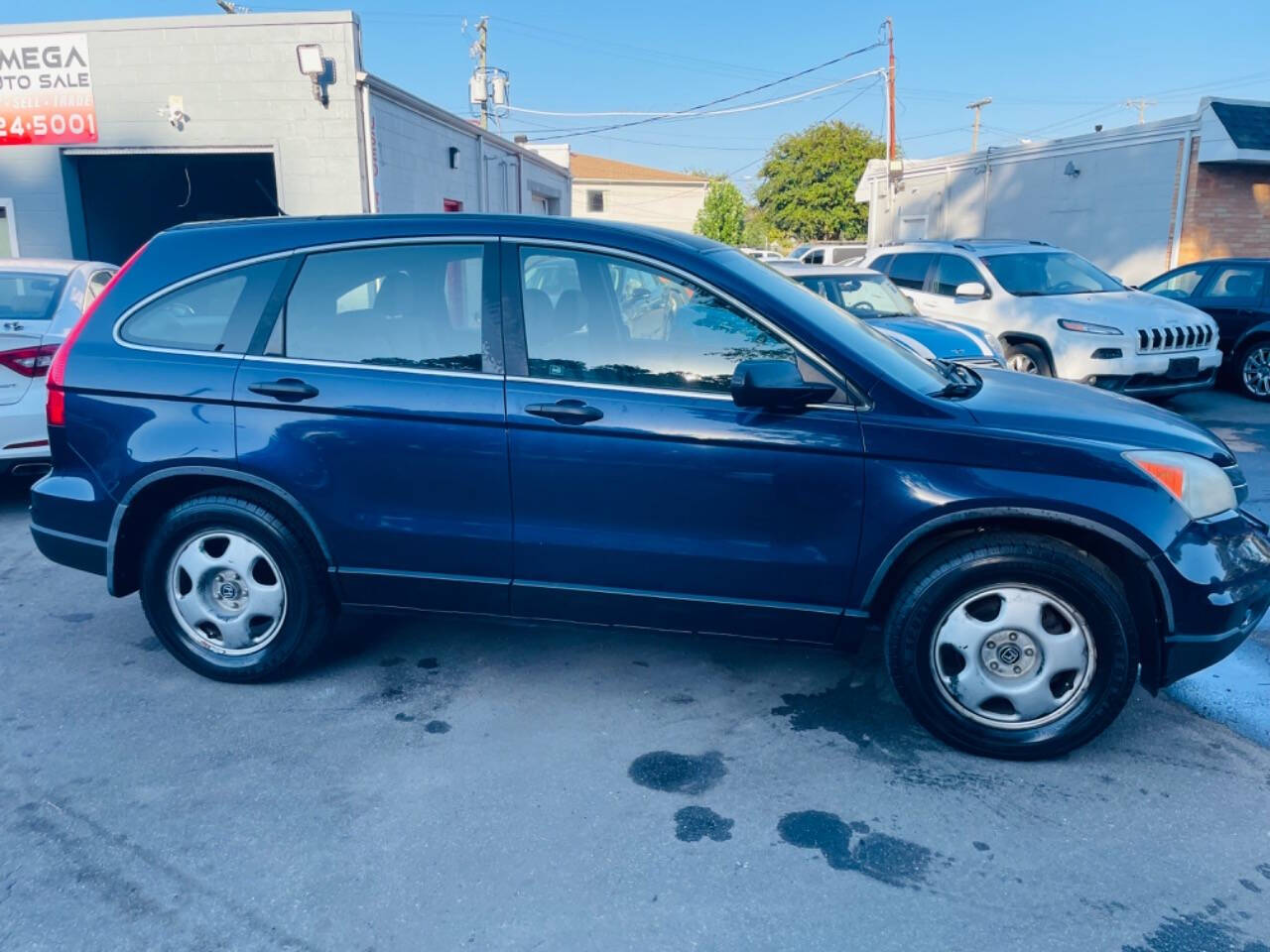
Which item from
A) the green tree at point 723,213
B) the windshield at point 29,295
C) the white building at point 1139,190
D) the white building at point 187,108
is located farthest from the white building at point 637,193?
the windshield at point 29,295

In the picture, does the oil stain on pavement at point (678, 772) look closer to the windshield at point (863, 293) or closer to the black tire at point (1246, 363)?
the windshield at point (863, 293)

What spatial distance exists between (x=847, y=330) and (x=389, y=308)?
1772mm

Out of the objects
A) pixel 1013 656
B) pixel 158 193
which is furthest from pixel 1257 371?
pixel 158 193

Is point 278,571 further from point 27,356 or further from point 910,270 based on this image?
point 910,270

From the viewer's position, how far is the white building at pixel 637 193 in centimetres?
5347

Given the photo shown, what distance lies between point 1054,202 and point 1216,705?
20.2m

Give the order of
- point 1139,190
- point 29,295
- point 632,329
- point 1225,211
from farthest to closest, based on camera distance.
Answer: point 1139,190 < point 1225,211 < point 29,295 < point 632,329

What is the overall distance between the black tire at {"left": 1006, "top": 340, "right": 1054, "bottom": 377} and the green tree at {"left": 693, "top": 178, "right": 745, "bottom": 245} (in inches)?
1388

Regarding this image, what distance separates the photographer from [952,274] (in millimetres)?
11047

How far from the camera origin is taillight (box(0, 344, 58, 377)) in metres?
6.11

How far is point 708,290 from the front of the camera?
142 inches

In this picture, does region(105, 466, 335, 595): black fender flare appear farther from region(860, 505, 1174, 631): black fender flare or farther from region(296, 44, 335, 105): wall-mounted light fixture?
region(296, 44, 335, 105): wall-mounted light fixture

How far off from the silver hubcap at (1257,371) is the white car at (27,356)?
11.7m

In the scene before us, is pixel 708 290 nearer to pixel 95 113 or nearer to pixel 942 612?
pixel 942 612
